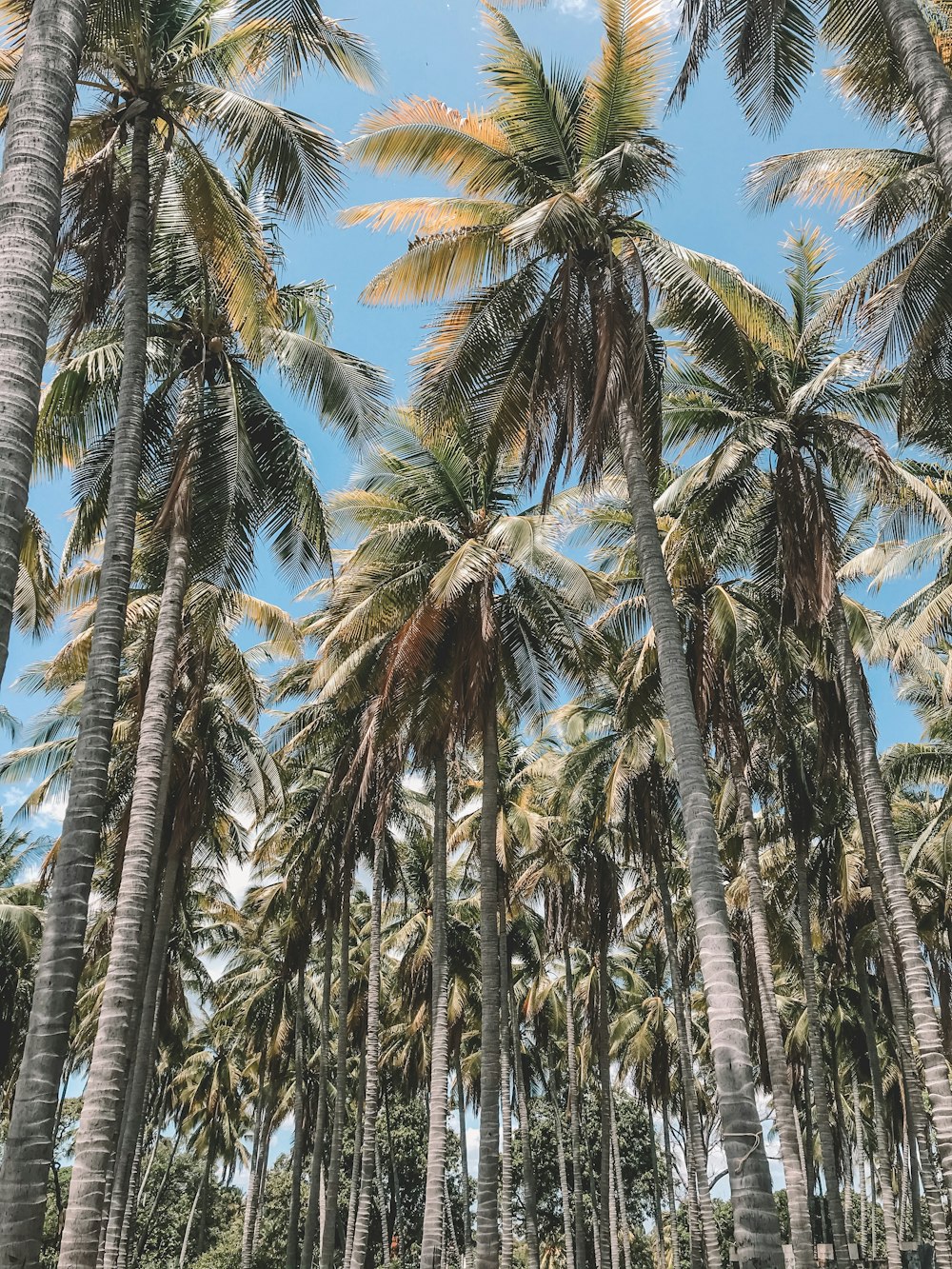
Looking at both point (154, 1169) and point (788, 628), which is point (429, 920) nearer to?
point (788, 628)

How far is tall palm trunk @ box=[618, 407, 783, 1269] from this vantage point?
748 cm

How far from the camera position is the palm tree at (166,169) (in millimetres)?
8852

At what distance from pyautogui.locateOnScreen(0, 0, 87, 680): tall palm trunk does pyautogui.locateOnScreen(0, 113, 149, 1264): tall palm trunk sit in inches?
4.0

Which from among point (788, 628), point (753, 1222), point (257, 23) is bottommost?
point (753, 1222)

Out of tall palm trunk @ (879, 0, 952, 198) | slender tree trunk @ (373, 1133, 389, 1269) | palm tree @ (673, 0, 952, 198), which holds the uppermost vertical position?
palm tree @ (673, 0, 952, 198)

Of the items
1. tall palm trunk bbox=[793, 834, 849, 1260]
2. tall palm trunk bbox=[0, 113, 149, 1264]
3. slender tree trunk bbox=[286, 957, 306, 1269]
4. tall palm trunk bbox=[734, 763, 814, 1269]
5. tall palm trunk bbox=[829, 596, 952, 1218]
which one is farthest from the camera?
slender tree trunk bbox=[286, 957, 306, 1269]

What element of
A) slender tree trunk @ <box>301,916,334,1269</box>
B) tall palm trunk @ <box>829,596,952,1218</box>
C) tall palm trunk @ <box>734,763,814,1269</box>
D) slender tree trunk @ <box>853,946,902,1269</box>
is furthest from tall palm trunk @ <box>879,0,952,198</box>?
slender tree trunk @ <box>853,946,902,1269</box>

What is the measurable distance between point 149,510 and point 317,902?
11.9 meters

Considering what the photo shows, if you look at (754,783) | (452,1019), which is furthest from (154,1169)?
(754,783)

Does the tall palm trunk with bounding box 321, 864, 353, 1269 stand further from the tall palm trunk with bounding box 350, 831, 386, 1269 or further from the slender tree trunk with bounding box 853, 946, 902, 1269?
the slender tree trunk with bounding box 853, 946, 902, 1269

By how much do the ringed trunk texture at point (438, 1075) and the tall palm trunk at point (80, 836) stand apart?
28.8 feet

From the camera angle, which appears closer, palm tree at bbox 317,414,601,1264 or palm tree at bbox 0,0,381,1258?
palm tree at bbox 0,0,381,1258

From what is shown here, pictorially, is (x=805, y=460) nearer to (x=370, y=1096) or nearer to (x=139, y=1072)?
(x=370, y=1096)

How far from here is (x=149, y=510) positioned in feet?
51.0
